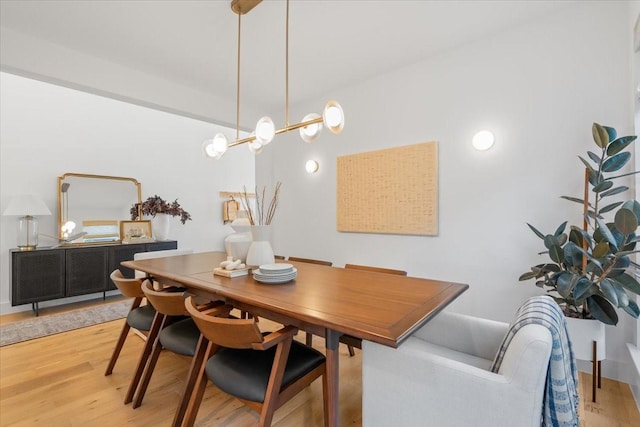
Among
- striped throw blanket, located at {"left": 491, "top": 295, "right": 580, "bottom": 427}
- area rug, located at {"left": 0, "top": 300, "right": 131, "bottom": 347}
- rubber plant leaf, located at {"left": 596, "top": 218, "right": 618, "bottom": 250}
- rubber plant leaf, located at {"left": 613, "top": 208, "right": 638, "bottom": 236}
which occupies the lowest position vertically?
area rug, located at {"left": 0, "top": 300, "right": 131, "bottom": 347}

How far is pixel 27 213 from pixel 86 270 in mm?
892

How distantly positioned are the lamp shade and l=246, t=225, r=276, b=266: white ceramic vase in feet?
10.5

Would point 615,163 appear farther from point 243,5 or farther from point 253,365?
point 243,5

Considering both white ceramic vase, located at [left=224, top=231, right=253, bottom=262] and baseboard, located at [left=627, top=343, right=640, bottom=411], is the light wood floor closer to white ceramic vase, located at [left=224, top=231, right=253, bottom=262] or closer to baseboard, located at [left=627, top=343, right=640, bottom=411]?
baseboard, located at [left=627, top=343, right=640, bottom=411]

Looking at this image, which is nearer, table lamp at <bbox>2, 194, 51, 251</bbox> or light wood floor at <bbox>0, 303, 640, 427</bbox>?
light wood floor at <bbox>0, 303, 640, 427</bbox>

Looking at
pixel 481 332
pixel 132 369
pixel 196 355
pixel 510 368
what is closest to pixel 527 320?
pixel 510 368

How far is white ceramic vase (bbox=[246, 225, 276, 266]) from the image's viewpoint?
6.46 feet

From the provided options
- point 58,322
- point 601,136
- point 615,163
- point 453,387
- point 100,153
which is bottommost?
point 58,322

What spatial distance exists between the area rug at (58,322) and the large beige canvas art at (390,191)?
287cm

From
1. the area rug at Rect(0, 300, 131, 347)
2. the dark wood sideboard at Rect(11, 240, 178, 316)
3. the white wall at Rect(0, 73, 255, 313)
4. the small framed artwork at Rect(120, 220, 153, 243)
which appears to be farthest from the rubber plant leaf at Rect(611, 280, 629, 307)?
the white wall at Rect(0, 73, 255, 313)

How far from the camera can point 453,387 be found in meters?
1.06

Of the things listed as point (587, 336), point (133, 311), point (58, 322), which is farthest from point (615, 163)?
point (58, 322)

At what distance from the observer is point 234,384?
1.29m

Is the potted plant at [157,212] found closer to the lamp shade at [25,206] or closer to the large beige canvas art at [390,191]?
the lamp shade at [25,206]
